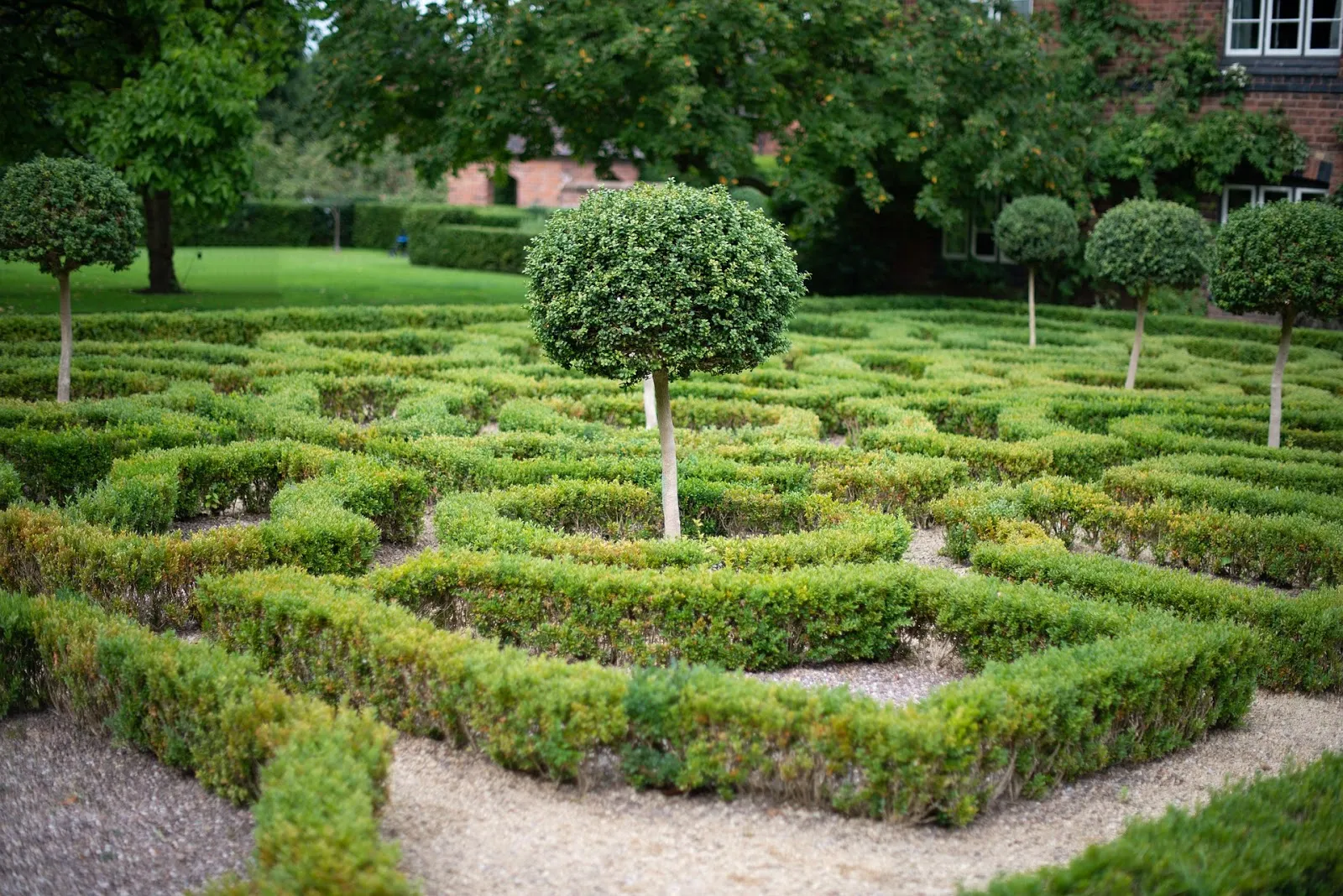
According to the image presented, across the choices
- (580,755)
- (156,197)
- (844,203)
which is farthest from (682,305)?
(844,203)

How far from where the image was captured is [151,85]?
16266mm

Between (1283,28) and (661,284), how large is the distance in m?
19.6

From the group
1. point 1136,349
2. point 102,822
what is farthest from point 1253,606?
point 1136,349

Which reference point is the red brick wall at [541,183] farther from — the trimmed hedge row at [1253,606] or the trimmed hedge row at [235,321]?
the trimmed hedge row at [1253,606]

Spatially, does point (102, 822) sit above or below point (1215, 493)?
below

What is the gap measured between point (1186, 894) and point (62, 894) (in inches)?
161

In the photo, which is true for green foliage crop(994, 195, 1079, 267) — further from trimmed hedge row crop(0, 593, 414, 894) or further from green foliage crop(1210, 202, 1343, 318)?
trimmed hedge row crop(0, 593, 414, 894)

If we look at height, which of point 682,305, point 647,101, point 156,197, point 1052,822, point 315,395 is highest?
point 647,101

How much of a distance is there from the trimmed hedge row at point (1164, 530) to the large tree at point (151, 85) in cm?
1220

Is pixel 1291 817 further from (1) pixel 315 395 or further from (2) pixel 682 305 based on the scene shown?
(1) pixel 315 395

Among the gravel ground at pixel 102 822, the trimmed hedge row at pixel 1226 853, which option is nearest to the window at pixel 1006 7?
the trimmed hedge row at pixel 1226 853

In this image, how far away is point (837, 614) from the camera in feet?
22.0

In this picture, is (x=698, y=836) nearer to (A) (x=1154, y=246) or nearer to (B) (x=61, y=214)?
(B) (x=61, y=214)

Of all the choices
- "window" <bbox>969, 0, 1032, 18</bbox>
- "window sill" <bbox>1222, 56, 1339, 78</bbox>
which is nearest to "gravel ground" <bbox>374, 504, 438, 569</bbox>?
"window" <bbox>969, 0, 1032, 18</bbox>
